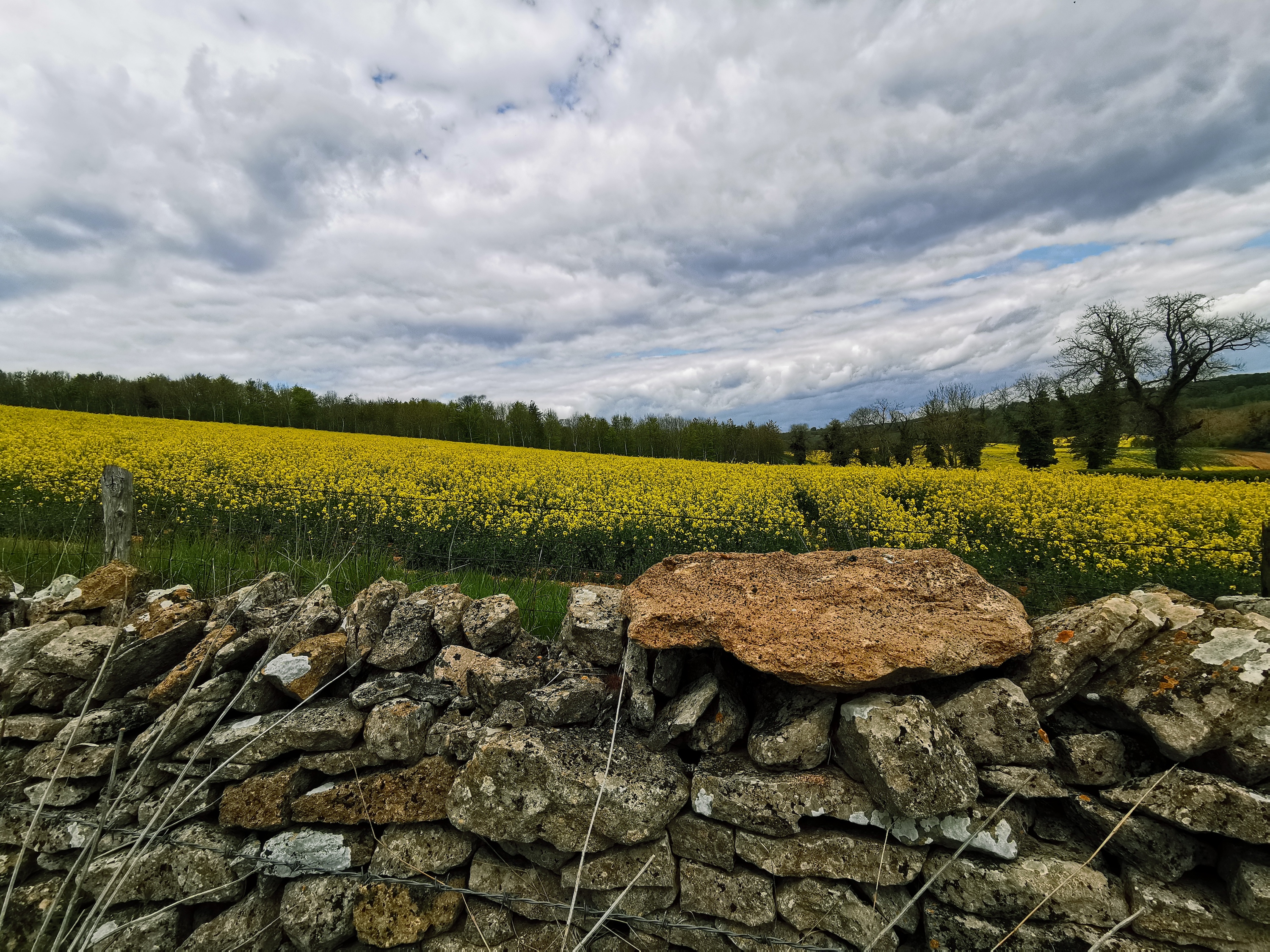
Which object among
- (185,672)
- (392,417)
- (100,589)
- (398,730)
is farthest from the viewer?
(392,417)

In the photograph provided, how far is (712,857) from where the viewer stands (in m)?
2.56

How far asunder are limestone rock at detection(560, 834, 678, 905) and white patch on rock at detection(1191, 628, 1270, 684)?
2.51 meters

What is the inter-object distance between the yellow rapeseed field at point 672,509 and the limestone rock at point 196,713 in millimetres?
2544

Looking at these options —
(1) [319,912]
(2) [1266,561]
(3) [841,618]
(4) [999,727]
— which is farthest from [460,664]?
(2) [1266,561]

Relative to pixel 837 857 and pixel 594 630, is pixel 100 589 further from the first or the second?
pixel 837 857

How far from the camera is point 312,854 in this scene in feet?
8.88

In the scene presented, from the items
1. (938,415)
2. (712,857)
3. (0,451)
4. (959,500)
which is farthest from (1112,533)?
(938,415)

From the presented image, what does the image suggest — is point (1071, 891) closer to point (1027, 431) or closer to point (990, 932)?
point (990, 932)

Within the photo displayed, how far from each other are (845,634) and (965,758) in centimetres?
69

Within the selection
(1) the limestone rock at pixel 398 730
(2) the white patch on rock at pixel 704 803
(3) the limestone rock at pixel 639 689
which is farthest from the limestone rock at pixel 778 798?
(1) the limestone rock at pixel 398 730

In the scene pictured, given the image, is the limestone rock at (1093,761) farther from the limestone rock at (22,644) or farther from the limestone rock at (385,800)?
the limestone rock at (22,644)

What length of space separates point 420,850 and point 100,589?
2.91 m

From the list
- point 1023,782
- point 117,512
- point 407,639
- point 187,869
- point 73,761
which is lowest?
point 187,869

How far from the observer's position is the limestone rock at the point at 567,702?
9.09 ft
